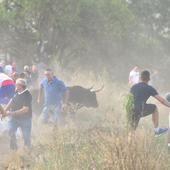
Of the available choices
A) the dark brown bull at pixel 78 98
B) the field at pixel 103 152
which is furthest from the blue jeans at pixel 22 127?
the dark brown bull at pixel 78 98

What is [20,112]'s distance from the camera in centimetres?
1277

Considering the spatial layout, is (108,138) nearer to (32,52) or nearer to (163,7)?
(32,52)

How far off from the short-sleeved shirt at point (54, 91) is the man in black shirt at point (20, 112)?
405 cm

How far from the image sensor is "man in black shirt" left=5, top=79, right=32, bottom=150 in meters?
12.9

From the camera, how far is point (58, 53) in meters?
33.5

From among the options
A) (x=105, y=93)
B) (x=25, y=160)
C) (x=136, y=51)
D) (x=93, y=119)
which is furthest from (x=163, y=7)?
(x=25, y=160)

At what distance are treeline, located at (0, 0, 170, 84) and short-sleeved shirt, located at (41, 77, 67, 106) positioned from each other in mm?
13355

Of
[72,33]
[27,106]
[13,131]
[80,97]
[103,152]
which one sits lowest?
[103,152]

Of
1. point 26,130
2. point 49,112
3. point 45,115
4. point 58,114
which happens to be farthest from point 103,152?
point 49,112

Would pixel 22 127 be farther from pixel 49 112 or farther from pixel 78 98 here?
pixel 78 98

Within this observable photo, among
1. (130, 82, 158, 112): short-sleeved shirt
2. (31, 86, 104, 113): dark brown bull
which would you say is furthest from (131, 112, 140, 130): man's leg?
(31, 86, 104, 113): dark brown bull

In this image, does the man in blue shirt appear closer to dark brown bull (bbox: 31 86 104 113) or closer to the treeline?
dark brown bull (bbox: 31 86 104 113)

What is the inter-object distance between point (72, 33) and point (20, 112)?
874 inches

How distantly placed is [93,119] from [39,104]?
6.21ft
